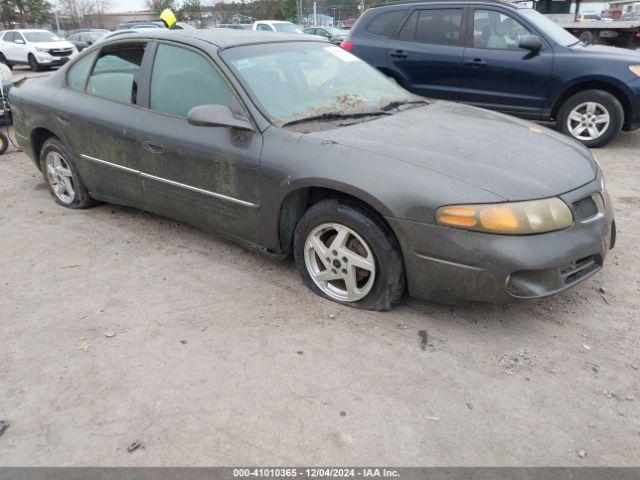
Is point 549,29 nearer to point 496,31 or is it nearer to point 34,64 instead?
point 496,31

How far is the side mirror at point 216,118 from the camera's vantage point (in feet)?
10.3

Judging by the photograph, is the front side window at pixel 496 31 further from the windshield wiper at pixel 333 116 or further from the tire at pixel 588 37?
the tire at pixel 588 37

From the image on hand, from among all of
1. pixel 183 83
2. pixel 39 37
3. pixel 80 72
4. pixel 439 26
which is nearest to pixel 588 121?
pixel 439 26

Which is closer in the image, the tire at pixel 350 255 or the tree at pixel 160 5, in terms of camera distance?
the tire at pixel 350 255

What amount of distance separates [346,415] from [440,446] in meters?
0.42

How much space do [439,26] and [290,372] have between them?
5951 millimetres

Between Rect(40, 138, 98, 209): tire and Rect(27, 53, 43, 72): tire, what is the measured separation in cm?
1703

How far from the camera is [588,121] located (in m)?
6.50

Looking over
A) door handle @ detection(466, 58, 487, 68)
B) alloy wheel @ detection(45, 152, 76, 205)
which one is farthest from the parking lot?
door handle @ detection(466, 58, 487, 68)

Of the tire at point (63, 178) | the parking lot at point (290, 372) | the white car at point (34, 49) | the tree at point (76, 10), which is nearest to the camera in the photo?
the parking lot at point (290, 372)

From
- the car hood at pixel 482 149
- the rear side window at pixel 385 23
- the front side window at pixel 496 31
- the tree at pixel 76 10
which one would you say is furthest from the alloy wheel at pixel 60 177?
the tree at pixel 76 10

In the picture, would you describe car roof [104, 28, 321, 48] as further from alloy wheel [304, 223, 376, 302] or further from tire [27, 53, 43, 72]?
tire [27, 53, 43, 72]

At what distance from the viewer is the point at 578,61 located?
6.29 m

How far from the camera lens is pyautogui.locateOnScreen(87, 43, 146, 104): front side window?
390cm
